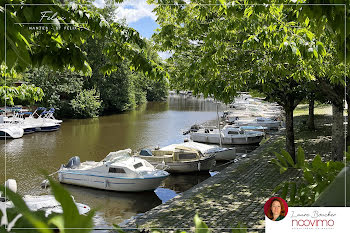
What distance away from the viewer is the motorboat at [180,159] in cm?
1505

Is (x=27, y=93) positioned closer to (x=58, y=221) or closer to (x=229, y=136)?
(x=58, y=221)

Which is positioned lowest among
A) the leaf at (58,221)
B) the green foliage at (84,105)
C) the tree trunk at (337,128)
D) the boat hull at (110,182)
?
the boat hull at (110,182)

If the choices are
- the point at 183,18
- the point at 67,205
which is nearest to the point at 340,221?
the point at 67,205

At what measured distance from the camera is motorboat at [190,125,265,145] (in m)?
21.9

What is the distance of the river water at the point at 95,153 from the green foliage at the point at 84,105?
1.31ft

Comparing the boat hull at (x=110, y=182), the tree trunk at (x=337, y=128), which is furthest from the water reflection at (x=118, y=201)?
the tree trunk at (x=337, y=128)

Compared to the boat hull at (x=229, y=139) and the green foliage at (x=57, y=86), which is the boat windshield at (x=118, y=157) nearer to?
the green foliage at (x=57, y=86)

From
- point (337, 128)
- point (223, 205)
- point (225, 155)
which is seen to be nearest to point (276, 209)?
point (223, 205)

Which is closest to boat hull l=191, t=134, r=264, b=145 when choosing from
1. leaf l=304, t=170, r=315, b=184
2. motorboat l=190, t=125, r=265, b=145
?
motorboat l=190, t=125, r=265, b=145

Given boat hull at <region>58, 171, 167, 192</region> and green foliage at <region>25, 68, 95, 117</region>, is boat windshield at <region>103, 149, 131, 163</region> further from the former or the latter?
green foliage at <region>25, 68, 95, 117</region>

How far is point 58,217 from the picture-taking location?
0.70 meters

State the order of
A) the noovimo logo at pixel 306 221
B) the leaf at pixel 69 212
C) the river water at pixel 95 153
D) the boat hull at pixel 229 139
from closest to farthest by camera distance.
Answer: the leaf at pixel 69 212
the noovimo logo at pixel 306 221
the river water at pixel 95 153
the boat hull at pixel 229 139

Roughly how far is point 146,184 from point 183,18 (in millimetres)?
7322

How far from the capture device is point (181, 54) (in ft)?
26.5
